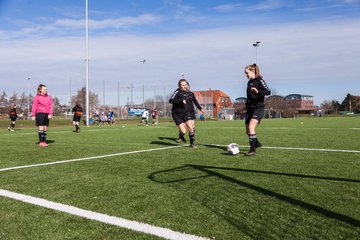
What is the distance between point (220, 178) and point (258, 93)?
3.30m

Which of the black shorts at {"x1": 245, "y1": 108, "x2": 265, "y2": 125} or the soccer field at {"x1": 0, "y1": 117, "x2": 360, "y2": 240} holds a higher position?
the black shorts at {"x1": 245, "y1": 108, "x2": 265, "y2": 125}

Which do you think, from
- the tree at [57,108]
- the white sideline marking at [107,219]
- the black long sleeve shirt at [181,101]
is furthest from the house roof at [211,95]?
the white sideline marking at [107,219]

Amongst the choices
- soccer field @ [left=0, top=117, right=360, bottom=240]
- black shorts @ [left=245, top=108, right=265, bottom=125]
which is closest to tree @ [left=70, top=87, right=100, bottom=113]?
black shorts @ [left=245, top=108, right=265, bottom=125]

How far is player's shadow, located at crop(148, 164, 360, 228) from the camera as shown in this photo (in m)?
3.33

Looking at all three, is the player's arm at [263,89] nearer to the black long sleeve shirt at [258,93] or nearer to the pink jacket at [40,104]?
A: the black long sleeve shirt at [258,93]

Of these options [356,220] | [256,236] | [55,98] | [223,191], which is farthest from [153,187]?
[55,98]

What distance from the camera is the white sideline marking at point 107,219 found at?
2900mm

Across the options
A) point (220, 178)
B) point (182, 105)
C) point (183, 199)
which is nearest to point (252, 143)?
point (220, 178)

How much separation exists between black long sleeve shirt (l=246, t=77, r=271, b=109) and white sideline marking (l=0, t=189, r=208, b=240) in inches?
212

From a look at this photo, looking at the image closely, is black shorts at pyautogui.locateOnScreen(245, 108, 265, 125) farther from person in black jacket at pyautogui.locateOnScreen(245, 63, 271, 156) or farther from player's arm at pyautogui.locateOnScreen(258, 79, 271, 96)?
player's arm at pyautogui.locateOnScreen(258, 79, 271, 96)

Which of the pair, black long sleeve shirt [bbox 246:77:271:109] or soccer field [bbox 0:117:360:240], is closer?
soccer field [bbox 0:117:360:240]

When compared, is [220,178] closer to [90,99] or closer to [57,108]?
[90,99]

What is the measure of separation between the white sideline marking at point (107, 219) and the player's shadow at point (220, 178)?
62 cm

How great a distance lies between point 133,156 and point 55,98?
7785cm
